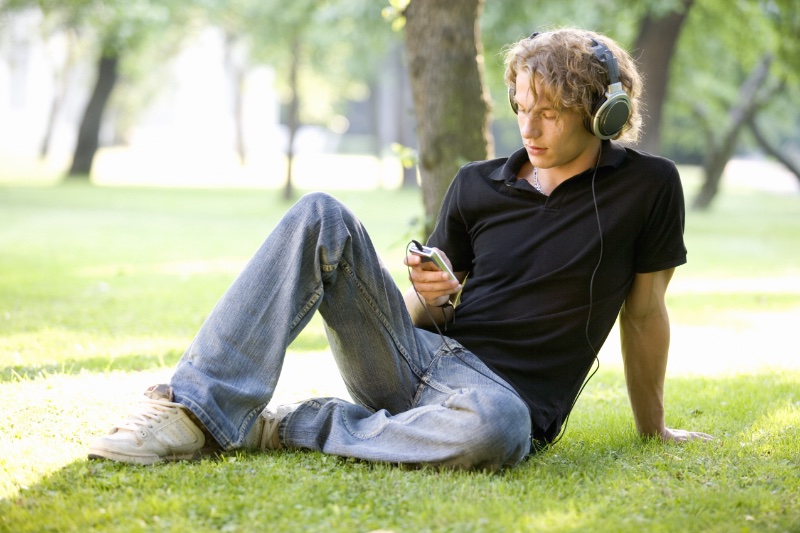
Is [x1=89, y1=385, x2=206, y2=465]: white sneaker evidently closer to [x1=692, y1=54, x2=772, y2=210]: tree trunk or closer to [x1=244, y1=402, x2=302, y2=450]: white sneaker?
[x1=244, y1=402, x2=302, y2=450]: white sneaker

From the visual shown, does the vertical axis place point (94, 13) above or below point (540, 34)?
above

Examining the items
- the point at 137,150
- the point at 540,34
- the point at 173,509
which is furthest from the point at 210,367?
the point at 137,150

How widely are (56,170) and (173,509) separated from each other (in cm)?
3230

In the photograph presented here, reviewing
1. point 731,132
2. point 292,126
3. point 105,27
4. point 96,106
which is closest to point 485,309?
point 292,126

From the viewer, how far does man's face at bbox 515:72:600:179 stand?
3.46 metres

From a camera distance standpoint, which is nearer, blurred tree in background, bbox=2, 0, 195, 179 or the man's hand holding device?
the man's hand holding device

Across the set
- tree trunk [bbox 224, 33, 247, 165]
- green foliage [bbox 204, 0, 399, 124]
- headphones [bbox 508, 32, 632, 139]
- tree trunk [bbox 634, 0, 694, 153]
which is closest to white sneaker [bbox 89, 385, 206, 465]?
headphones [bbox 508, 32, 632, 139]

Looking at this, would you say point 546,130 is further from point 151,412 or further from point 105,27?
point 105,27

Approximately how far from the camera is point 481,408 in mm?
3188

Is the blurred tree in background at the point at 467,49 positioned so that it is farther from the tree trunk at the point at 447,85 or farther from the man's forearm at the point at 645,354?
the man's forearm at the point at 645,354

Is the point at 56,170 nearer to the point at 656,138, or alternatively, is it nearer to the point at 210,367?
the point at 656,138

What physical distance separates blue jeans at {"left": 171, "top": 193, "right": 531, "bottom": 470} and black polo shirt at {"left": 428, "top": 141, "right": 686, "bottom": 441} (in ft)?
0.53

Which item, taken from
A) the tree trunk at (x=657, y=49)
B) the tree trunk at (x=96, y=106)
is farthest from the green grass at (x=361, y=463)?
the tree trunk at (x=96, y=106)

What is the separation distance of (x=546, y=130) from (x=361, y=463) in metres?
1.32
